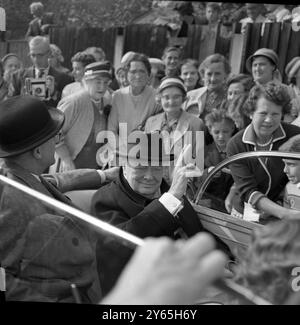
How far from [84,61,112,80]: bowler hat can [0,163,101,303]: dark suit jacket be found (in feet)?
5.38

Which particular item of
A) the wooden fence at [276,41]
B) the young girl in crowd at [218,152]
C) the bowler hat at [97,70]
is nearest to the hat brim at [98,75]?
the bowler hat at [97,70]

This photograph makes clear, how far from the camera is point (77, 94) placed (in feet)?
11.5

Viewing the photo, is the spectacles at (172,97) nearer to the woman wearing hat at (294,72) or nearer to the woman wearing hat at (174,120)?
the woman wearing hat at (174,120)

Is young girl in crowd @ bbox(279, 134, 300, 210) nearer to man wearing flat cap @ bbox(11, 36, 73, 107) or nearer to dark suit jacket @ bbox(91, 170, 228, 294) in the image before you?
dark suit jacket @ bbox(91, 170, 228, 294)

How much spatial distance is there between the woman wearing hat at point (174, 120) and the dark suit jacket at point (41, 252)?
1.05 m

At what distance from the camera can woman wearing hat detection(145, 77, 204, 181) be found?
10.5ft

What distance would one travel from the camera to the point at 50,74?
3730 millimetres

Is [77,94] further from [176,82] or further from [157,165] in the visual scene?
[157,165]

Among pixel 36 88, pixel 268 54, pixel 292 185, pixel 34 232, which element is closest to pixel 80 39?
pixel 36 88

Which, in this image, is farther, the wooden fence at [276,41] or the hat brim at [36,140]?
the wooden fence at [276,41]

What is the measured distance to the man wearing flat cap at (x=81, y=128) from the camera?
10.9 feet

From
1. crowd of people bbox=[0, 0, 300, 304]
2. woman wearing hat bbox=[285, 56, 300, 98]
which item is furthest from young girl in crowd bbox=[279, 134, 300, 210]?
woman wearing hat bbox=[285, 56, 300, 98]
